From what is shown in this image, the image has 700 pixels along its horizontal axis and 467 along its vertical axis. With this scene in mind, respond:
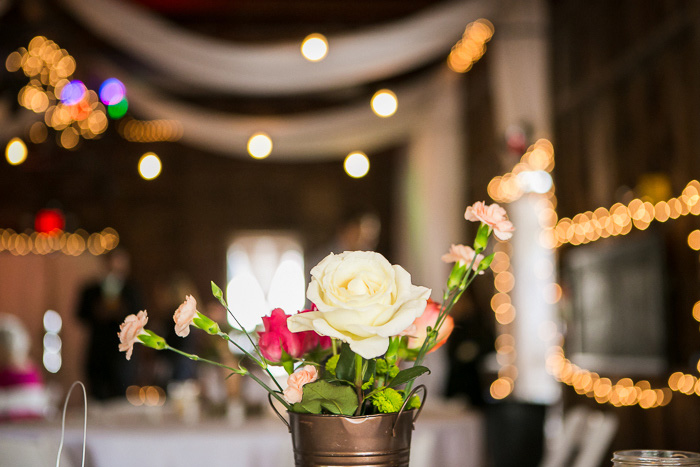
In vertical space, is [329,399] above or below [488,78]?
below

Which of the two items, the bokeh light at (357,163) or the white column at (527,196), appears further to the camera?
the bokeh light at (357,163)

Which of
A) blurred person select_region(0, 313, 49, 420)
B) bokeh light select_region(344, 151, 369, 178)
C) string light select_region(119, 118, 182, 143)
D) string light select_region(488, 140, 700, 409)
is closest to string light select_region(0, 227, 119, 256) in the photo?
string light select_region(119, 118, 182, 143)

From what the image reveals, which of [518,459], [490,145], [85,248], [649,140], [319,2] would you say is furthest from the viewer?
[85,248]

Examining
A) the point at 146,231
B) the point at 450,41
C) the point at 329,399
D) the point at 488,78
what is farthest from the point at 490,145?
the point at 329,399

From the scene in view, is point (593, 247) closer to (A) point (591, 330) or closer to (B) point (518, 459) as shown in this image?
(A) point (591, 330)

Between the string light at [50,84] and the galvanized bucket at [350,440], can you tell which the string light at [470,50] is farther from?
the galvanized bucket at [350,440]

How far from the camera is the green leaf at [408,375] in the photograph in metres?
1.20

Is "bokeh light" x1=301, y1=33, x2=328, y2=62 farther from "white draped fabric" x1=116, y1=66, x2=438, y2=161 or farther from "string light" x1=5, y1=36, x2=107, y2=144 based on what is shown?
"string light" x1=5, y1=36, x2=107, y2=144

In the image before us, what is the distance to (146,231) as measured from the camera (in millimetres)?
12273

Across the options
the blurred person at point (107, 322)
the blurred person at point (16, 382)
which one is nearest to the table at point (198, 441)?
the blurred person at point (16, 382)

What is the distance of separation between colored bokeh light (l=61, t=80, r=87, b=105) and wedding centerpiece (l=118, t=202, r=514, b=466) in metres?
7.16

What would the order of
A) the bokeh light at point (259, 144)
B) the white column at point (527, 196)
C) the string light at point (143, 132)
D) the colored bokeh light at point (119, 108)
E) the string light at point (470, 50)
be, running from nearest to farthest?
1. the white column at point (527, 196)
2. the string light at point (470, 50)
3. the bokeh light at point (259, 144)
4. the colored bokeh light at point (119, 108)
5. the string light at point (143, 132)

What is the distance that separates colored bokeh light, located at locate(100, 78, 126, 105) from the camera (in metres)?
6.57

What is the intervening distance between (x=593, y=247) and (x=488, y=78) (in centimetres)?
320
